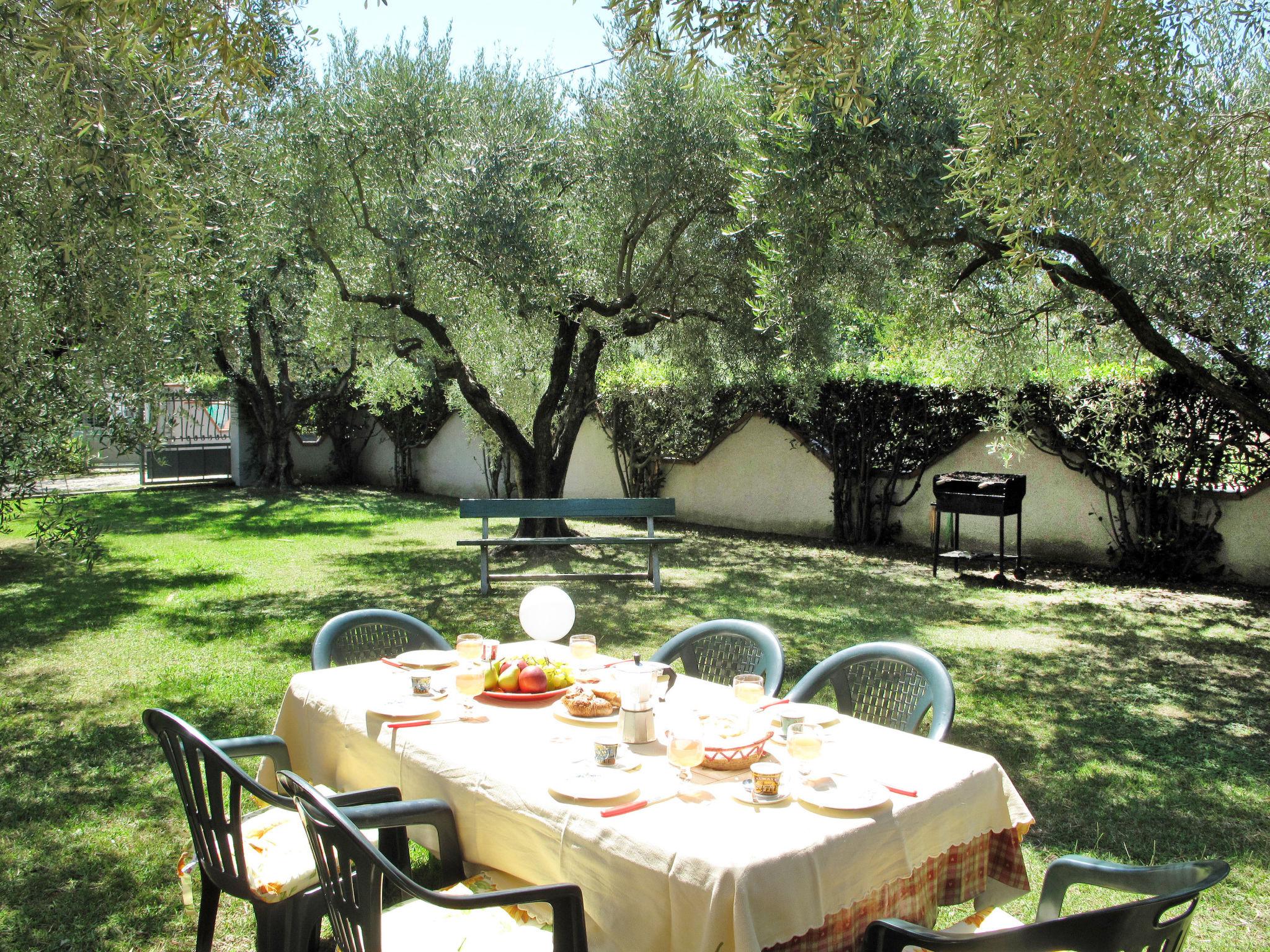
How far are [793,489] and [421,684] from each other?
10092 millimetres

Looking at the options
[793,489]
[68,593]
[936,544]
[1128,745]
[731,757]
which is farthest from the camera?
[793,489]

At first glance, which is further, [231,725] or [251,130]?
[251,130]

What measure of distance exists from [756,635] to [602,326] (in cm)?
742

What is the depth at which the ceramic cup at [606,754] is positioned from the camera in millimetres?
2498

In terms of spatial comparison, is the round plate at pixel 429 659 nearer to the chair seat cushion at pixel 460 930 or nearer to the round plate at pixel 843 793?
the chair seat cushion at pixel 460 930

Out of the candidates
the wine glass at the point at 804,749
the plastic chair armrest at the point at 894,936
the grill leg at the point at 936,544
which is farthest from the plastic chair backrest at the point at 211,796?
the grill leg at the point at 936,544

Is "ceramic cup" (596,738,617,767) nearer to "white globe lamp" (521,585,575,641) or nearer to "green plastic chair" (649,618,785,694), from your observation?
"white globe lamp" (521,585,575,641)

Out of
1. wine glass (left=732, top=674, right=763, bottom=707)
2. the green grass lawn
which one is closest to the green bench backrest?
the green grass lawn

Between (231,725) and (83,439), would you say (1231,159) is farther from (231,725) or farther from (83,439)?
(83,439)

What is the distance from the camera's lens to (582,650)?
3.59 m

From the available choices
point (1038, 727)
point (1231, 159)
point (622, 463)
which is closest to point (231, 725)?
point (1038, 727)

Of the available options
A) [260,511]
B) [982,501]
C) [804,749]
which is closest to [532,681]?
[804,749]

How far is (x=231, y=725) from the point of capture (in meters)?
5.00

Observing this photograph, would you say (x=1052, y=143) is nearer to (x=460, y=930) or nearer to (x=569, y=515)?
(x=460, y=930)
